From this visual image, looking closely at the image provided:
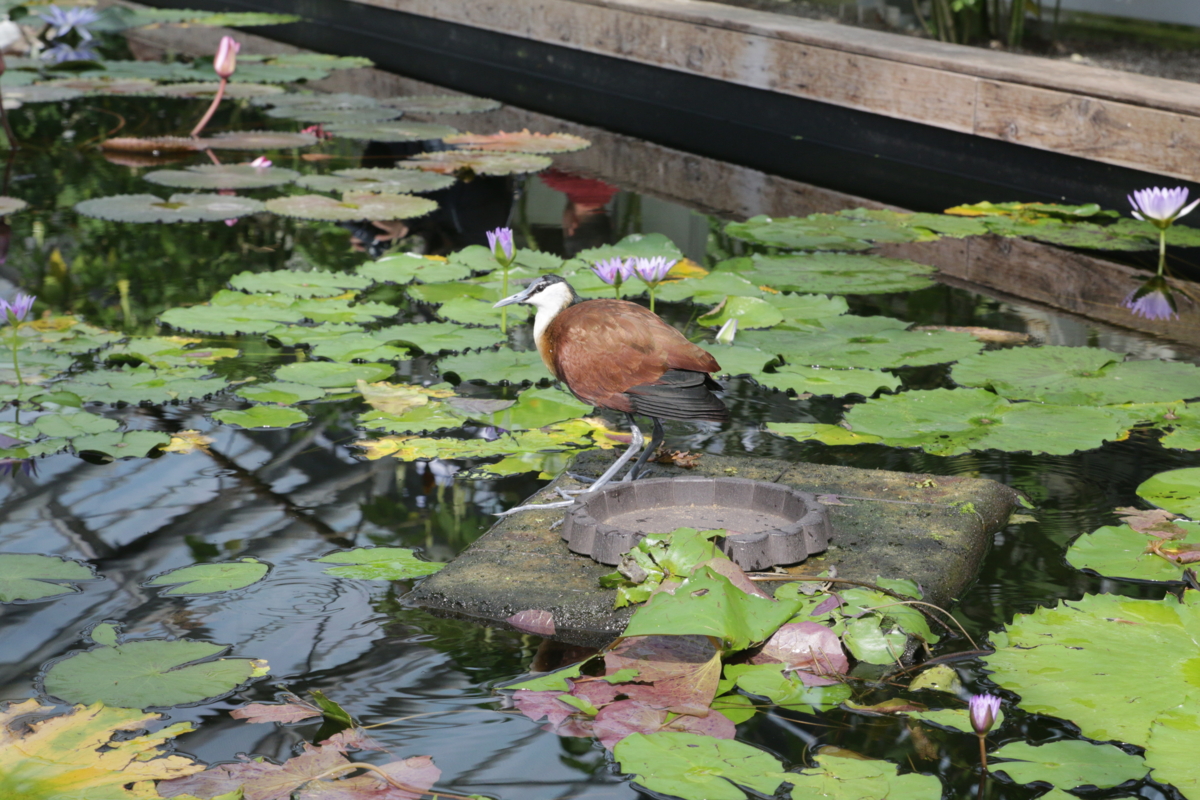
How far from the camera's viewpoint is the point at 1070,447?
9.58 feet

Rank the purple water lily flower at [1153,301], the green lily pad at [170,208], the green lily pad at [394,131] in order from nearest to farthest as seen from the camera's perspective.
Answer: the purple water lily flower at [1153,301]
the green lily pad at [170,208]
the green lily pad at [394,131]

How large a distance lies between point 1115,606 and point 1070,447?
2.66 feet

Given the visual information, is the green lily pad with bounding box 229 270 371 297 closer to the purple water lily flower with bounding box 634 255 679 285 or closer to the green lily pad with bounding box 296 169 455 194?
the green lily pad with bounding box 296 169 455 194

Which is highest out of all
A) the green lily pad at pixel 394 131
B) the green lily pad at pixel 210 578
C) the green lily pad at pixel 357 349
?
the green lily pad at pixel 394 131

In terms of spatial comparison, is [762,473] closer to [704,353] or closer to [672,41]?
[704,353]

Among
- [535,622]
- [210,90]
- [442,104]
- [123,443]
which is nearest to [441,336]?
[123,443]

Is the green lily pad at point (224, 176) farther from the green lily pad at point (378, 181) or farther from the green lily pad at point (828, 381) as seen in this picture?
the green lily pad at point (828, 381)

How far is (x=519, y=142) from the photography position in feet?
21.4

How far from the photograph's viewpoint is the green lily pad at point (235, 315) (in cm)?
386

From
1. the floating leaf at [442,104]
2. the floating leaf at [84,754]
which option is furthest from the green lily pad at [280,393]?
the floating leaf at [442,104]

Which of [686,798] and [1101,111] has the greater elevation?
[1101,111]

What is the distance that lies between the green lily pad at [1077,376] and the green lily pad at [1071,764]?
5.20ft

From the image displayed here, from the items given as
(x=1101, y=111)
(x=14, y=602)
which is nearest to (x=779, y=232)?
(x=1101, y=111)

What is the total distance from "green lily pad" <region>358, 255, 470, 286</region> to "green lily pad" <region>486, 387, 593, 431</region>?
116cm
